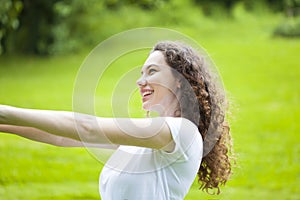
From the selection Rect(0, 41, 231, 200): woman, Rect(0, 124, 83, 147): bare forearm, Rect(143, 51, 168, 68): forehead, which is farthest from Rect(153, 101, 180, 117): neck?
Rect(0, 124, 83, 147): bare forearm

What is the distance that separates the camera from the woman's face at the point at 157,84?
1643 mm

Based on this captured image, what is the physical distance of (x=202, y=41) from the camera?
472 inches

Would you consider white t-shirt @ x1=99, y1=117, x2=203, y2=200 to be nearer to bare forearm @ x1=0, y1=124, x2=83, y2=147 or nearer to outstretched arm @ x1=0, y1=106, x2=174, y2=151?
outstretched arm @ x1=0, y1=106, x2=174, y2=151

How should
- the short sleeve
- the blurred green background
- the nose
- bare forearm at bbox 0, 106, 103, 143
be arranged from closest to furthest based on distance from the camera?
1. bare forearm at bbox 0, 106, 103, 143
2. the short sleeve
3. the nose
4. the blurred green background

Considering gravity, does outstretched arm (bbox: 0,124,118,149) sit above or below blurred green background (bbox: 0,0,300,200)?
above

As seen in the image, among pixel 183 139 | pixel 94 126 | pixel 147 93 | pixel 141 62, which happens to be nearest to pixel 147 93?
pixel 147 93

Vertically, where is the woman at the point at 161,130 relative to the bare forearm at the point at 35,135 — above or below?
above

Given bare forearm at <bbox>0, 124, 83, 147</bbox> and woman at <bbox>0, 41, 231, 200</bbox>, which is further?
bare forearm at <bbox>0, 124, 83, 147</bbox>

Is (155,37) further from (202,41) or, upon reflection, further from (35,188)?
(202,41)

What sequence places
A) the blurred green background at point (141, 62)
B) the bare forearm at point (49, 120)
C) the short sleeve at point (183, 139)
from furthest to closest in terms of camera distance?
the blurred green background at point (141, 62) < the short sleeve at point (183, 139) < the bare forearm at point (49, 120)

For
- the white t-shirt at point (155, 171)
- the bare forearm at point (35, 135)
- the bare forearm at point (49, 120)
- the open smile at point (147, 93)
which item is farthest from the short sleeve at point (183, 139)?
the bare forearm at point (35, 135)

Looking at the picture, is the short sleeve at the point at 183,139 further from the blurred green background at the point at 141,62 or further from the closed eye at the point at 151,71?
the blurred green background at the point at 141,62

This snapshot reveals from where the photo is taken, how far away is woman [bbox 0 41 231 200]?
4.58ft

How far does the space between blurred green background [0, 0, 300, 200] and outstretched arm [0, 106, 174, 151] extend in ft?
1.14
